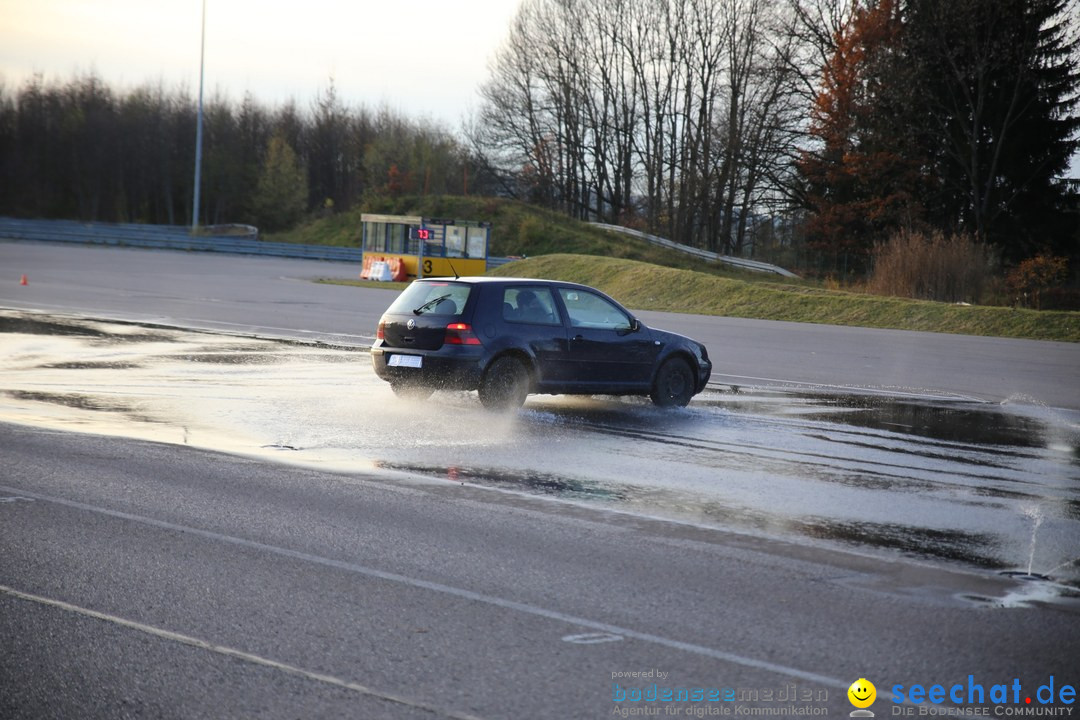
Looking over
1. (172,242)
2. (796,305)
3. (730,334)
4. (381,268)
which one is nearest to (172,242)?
(172,242)

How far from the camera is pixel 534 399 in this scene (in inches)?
581

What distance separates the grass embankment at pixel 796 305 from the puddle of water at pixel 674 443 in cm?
1529

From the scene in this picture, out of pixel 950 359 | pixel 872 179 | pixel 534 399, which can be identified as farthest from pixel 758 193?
pixel 534 399

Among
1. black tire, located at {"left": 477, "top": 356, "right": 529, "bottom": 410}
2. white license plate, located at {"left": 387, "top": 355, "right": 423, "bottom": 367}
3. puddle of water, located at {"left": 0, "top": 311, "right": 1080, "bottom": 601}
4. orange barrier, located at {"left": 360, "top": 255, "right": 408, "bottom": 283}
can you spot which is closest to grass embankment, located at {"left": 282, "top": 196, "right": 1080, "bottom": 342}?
orange barrier, located at {"left": 360, "top": 255, "right": 408, "bottom": 283}

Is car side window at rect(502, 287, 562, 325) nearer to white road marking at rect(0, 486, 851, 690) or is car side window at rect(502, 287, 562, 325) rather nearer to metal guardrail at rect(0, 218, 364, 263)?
white road marking at rect(0, 486, 851, 690)

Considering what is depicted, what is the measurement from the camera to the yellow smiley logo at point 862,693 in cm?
463

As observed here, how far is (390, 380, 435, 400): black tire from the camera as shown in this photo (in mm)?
13445

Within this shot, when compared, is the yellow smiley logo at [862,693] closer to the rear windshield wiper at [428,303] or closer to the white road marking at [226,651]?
the white road marking at [226,651]

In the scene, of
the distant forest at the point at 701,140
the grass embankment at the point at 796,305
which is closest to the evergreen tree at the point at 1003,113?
the distant forest at the point at 701,140

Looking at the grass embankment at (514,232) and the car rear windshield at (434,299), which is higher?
the grass embankment at (514,232)

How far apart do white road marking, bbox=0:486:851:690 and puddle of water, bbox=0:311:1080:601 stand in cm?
230

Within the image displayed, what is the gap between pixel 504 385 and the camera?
13320 millimetres

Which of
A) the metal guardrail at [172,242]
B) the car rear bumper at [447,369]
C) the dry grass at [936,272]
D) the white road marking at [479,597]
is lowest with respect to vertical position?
the white road marking at [479,597]

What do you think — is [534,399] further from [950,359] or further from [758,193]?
[758,193]
